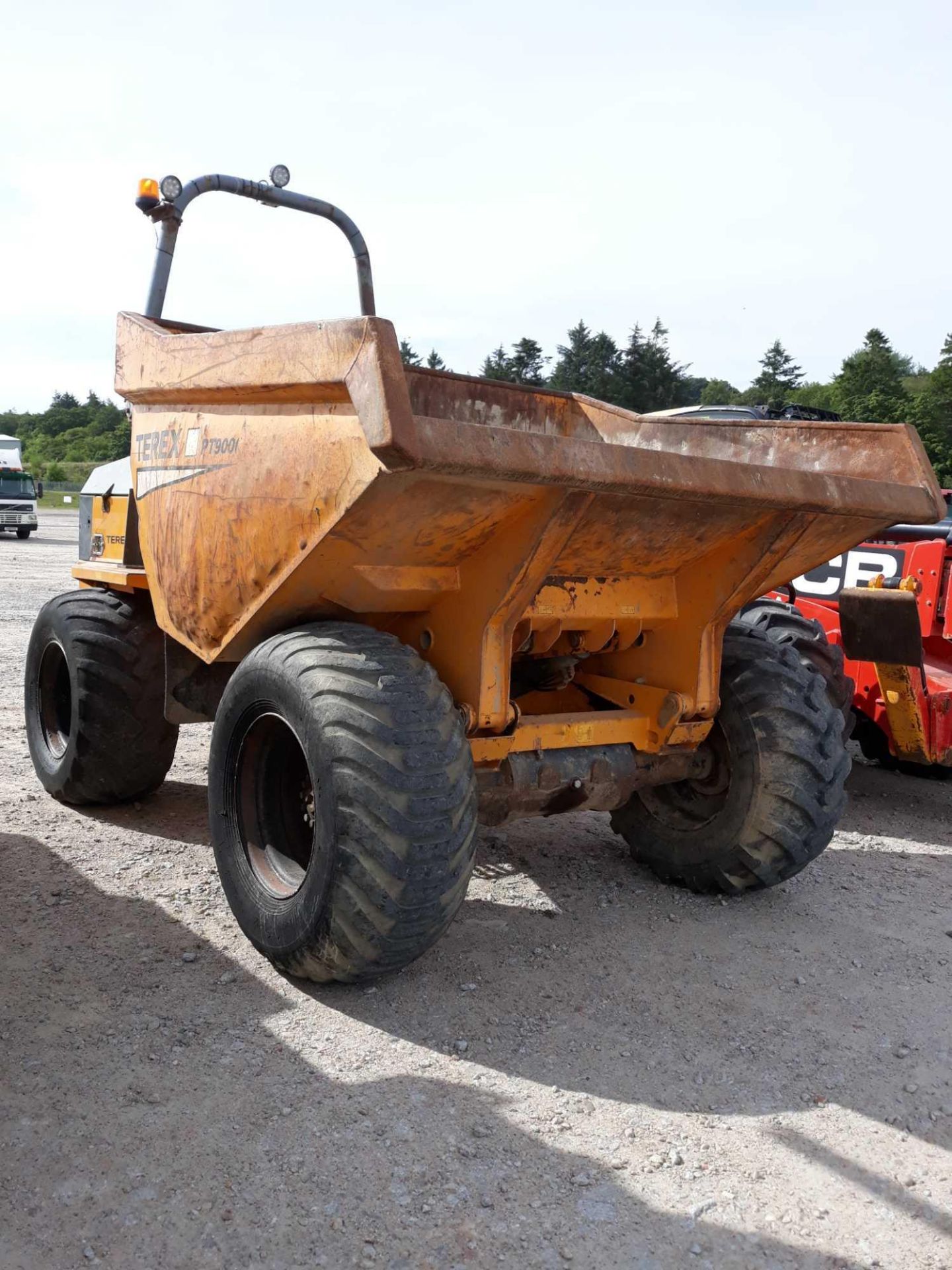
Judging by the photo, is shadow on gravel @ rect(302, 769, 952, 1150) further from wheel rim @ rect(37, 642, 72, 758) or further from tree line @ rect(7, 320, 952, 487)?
tree line @ rect(7, 320, 952, 487)

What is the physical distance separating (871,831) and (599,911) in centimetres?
190

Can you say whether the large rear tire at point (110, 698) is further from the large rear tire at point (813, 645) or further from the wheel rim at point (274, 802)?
the large rear tire at point (813, 645)

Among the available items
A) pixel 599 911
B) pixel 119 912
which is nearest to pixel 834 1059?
pixel 599 911

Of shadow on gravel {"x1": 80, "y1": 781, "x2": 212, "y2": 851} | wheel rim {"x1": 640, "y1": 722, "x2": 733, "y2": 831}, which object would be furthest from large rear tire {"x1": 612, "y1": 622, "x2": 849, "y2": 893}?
shadow on gravel {"x1": 80, "y1": 781, "x2": 212, "y2": 851}

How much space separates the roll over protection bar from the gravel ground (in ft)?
7.83

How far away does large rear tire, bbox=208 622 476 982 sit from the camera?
116 inches

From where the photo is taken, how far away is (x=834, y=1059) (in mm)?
3006

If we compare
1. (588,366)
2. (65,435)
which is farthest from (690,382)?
(65,435)

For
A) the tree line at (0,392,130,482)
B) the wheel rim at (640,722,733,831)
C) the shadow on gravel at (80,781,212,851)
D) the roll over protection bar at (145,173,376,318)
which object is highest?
the tree line at (0,392,130,482)

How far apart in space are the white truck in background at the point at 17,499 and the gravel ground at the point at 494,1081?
78.2ft

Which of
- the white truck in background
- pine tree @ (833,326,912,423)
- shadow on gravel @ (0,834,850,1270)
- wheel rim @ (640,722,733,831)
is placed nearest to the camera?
shadow on gravel @ (0,834,850,1270)

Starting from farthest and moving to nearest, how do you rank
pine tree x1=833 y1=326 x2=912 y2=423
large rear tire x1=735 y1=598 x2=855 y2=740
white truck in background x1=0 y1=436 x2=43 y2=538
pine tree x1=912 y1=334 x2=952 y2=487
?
1. pine tree x1=833 y1=326 x2=912 y2=423
2. pine tree x1=912 y1=334 x2=952 y2=487
3. white truck in background x1=0 y1=436 x2=43 y2=538
4. large rear tire x1=735 y1=598 x2=855 y2=740

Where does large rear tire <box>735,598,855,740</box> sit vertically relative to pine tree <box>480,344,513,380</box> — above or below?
below

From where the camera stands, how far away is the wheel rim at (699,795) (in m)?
4.08
